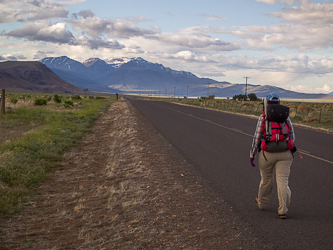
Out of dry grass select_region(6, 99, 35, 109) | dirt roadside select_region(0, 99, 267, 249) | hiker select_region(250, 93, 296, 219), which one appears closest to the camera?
dirt roadside select_region(0, 99, 267, 249)

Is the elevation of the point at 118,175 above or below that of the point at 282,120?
below

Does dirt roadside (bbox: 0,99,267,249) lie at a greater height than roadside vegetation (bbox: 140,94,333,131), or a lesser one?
lesser

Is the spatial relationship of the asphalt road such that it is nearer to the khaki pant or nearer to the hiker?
the khaki pant

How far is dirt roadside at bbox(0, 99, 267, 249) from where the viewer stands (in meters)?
4.28

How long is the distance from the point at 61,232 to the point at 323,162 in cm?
785

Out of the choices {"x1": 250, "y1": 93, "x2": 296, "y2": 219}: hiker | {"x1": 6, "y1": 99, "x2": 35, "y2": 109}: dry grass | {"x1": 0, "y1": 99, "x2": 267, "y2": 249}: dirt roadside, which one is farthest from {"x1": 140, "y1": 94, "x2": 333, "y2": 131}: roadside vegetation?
{"x1": 6, "y1": 99, "x2": 35, "y2": 109}: dry grass

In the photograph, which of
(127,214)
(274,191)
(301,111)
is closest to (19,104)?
(127,214)

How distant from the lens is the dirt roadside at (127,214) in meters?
4.28

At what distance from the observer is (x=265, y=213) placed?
5.35 metres

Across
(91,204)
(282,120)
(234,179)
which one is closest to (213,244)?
(282,120)

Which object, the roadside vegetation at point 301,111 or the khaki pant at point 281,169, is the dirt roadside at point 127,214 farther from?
the roadside vegetation at point 301,111

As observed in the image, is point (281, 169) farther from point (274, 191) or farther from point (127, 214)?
point (127, 214)

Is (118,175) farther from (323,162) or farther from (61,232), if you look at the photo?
(323,162)

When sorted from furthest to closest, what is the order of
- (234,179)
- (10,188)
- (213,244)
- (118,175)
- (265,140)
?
1. (118,175)
2. (234,179)
3. (10,188)
4. (265,140)
5. (213,244)
